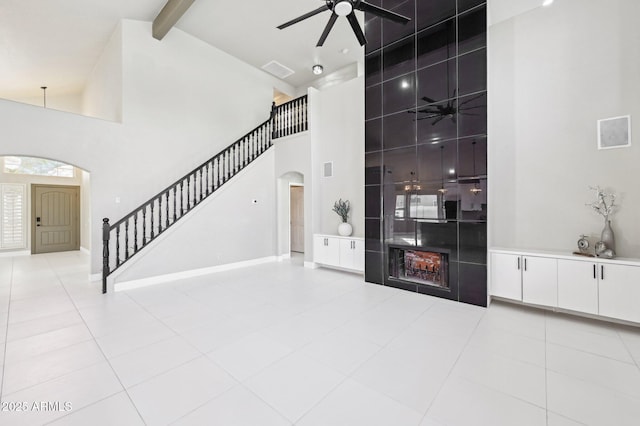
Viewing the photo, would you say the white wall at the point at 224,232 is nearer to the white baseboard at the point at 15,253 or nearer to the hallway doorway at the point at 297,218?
the hallway doorway at the point at 297,218

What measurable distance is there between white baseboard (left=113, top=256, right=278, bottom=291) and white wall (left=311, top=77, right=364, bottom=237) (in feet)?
6.24

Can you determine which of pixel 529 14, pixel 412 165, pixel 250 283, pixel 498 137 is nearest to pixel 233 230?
pixel 250 283

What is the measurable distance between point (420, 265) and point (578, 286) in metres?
2.00

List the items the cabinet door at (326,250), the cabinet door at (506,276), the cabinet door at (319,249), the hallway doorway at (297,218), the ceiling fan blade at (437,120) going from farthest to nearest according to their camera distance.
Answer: the hallway doorway at (297,218), the cabinet door at (319,249), the cabinet door at (326,250), the ceiling fan blade at (437,120), the cabinet door at (506,276)

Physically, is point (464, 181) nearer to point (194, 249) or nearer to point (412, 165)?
point (412, 165)

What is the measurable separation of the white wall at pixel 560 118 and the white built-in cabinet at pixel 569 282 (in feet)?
1.47

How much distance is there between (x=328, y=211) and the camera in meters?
6.62

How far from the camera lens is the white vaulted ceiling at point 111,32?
5.38m

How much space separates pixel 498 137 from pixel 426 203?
60.0 inches

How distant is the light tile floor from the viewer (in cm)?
192

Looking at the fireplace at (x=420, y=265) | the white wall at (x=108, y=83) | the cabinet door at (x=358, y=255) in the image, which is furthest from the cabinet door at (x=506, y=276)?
the white wall at (x=108, y=83)

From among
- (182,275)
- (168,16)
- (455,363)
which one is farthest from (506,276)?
(168,16)

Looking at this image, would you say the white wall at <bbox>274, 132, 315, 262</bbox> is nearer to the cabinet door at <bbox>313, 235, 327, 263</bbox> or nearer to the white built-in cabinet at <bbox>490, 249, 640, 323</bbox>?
the cabinet door at <bbox>313, 235, 327, 263</bbox>

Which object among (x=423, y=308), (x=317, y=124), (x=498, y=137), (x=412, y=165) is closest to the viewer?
(x=423, y=308)
